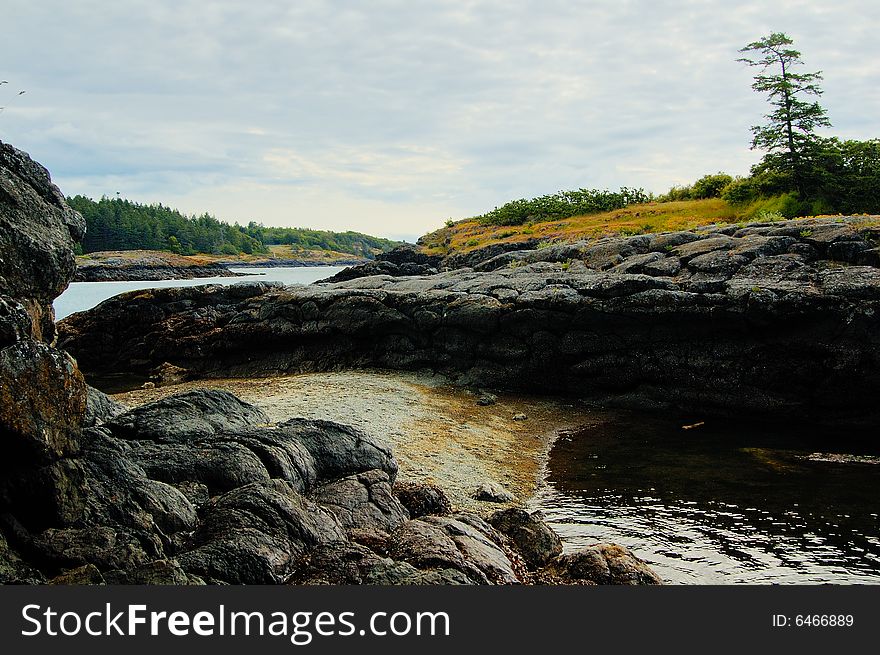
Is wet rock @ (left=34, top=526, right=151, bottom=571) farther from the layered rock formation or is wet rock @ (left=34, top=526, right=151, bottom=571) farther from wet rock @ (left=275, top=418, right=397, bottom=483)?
wet rock @ (left=275, top=418, right=397, bottom=483)

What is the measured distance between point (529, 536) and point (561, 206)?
5360cm

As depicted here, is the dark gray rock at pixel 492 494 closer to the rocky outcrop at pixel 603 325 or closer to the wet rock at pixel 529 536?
the wet rock at pixel 529 536

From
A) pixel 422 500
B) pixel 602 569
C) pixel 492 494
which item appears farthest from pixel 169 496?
pixel 492 494

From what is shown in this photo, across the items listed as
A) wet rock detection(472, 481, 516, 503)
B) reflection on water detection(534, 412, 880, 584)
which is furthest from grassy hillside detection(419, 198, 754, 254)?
wet rock detection(472, 481, 516, 503)

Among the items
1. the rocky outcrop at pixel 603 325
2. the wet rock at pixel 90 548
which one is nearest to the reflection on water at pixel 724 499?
the rocky outcrop at pixel 603 325

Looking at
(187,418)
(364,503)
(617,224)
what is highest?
(617,224)

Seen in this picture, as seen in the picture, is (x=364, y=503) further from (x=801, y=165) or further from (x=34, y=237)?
(x=801, y=165)

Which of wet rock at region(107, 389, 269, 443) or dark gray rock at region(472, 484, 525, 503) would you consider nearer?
wet rock at region(107, 389, 269, 443)

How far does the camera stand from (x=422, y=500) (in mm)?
12711

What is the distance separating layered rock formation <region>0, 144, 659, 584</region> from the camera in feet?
26.0

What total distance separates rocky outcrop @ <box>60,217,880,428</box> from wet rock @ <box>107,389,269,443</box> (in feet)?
48.8

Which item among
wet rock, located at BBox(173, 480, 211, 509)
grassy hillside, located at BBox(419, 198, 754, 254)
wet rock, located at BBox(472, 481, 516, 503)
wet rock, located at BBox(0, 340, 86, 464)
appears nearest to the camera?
wet rock, located at BBox(0, 340, 86, 464)

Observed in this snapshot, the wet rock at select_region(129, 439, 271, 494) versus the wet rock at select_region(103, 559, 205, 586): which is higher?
the wet rock at select_region(129, 439, 271, 494)

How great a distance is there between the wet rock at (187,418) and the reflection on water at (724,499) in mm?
7312
